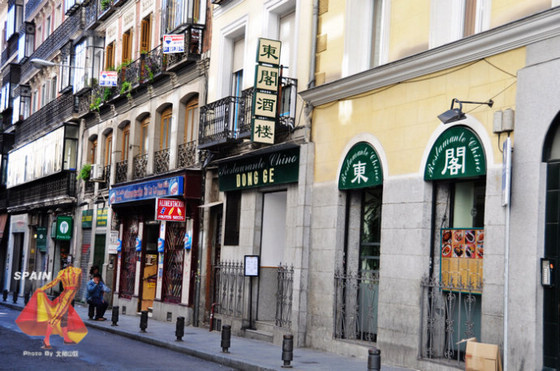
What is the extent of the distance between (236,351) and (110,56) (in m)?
18.8

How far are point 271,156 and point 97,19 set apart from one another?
16469 mm

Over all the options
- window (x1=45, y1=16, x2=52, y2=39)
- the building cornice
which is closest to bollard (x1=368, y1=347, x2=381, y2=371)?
the building cornice

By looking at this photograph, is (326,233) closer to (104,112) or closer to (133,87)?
(133,87)

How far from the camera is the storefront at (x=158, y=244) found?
73.4ft

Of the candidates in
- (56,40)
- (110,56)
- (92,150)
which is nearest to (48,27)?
(56,40)

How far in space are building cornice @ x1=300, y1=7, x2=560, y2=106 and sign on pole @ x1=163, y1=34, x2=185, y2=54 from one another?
7.30 m

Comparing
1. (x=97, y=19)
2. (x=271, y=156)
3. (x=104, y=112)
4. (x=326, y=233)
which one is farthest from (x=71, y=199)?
(x=326, y=233)

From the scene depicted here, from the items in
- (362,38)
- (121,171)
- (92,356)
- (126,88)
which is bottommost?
(92,356)

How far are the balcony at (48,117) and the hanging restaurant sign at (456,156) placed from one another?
24329 millimetres

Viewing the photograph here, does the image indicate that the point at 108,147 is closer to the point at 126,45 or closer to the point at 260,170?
the point at 126,45

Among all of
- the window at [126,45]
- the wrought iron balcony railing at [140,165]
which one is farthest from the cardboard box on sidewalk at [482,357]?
the window at [126,45]

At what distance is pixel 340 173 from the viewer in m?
16.0

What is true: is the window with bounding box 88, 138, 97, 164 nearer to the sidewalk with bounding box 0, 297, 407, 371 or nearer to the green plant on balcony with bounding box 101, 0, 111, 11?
the green plant on balcony with bounding box 101, 0, 111, 11

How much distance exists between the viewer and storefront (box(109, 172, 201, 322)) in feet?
73.4
